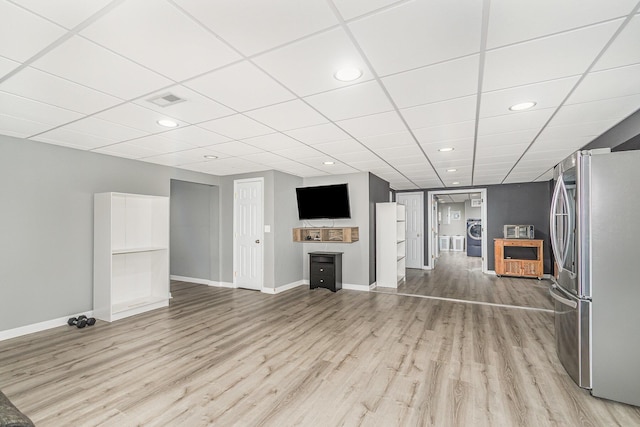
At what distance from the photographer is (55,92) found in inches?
97.6

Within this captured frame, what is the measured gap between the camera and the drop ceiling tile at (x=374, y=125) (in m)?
3.07

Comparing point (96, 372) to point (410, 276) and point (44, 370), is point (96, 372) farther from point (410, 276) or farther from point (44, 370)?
point (410, 276)

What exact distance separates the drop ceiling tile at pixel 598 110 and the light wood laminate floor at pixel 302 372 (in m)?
2.50

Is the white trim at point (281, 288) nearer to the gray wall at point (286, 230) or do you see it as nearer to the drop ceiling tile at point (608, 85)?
the gray wall at point (286, 230)

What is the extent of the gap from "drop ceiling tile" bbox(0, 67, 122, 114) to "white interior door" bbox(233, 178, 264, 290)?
3.57 meters

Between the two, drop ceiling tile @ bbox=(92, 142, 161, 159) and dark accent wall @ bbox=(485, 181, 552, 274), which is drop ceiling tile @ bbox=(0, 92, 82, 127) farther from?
dark accent wall @ bbox=(485, 181, 552, 274)

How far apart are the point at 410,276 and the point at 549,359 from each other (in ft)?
16.2

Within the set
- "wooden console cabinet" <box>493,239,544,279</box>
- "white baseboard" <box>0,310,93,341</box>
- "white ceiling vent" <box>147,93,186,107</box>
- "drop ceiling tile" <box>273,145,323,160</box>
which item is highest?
"white ceiling vent" <box>147,93,186,107</box>

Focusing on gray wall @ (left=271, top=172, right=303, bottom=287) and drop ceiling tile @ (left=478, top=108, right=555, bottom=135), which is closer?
drop ceiling tile @ (left=478, top=108, right=555, bottom=135)

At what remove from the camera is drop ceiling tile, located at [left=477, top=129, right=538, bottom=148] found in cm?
365

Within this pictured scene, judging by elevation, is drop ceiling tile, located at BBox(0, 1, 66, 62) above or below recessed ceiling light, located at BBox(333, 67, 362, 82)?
above

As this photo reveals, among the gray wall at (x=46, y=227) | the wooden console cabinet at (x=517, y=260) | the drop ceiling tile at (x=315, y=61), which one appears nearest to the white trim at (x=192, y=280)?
the gray wall at (x=46, y=227)

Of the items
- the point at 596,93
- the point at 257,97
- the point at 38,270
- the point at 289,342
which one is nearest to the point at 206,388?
the point at 289,342

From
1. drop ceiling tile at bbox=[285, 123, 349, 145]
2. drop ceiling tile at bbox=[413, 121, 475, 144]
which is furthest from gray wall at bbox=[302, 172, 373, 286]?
drop ceiling tile at bbox=[285, 123, 349, 145]
